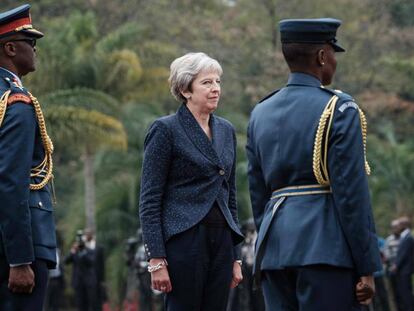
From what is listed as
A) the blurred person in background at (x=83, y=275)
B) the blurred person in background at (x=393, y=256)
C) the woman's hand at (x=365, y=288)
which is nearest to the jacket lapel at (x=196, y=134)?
the woman's hand at (x=365, y=288)

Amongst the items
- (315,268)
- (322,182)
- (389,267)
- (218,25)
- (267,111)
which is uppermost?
(218,25)

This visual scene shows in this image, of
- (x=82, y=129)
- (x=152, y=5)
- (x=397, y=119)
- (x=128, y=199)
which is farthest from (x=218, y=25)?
(x=82, y=129)

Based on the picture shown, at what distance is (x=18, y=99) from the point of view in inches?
242

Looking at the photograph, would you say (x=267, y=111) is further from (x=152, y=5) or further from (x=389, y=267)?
(x=152, y=5)

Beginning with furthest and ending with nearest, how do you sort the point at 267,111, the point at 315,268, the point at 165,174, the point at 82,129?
the point at 82,129, the point at 165,174, the point at 267,111, the point at 315,268

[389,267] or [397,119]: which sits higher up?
[397,119]

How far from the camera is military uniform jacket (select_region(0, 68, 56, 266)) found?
19.4 ft

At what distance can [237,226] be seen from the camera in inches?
266

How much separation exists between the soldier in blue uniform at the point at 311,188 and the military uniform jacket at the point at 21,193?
1103mm

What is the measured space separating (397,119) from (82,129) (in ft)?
36.3

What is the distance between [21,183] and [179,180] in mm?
1012

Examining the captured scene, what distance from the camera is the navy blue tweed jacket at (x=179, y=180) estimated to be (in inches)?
256

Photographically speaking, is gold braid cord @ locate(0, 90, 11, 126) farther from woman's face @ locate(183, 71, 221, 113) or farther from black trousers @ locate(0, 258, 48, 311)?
woman's face @ locate(183, 71, 221, 113)

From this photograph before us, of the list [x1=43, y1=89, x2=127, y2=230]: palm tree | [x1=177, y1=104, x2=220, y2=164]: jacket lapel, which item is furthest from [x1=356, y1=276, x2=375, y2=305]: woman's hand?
[x1=43, y1=89, x2=127, y2=230]: palm tree
